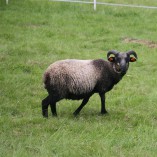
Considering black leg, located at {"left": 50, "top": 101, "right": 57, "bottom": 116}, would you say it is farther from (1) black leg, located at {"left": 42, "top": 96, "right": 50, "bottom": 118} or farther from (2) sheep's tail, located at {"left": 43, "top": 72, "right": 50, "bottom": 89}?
(2) sheep's tail, located at {"left": 43, "top": 72, "right": 50, "bottom": 89}

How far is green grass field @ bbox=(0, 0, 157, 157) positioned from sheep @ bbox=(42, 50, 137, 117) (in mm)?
399

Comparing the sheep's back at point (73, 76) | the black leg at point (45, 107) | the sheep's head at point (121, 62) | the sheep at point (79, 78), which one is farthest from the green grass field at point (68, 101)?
the sheep's head at point (121, 62)

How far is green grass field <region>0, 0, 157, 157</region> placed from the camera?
294 inches

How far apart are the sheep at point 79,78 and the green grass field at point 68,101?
399 mm

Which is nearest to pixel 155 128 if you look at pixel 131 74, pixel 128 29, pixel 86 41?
pixel 131 74

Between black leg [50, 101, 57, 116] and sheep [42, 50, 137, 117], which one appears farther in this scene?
black leg [50, 101, 57, 116]

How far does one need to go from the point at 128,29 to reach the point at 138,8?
10.7ft

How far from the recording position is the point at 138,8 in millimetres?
20641

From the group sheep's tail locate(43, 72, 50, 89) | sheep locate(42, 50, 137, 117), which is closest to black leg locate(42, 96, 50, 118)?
sheep locate(42, 50, 137, 117)

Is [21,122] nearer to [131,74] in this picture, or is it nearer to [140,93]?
[140,93]

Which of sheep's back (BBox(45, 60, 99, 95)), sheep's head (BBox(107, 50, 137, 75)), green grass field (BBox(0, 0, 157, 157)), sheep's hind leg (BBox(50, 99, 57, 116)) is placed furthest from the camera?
sheep's head (BBox(107, 50, 137, 75))

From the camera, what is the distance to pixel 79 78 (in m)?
9.11

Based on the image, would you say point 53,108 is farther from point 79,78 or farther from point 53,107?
point 79,78

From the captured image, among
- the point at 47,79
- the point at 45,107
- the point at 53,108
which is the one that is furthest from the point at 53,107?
the point at 47,79
